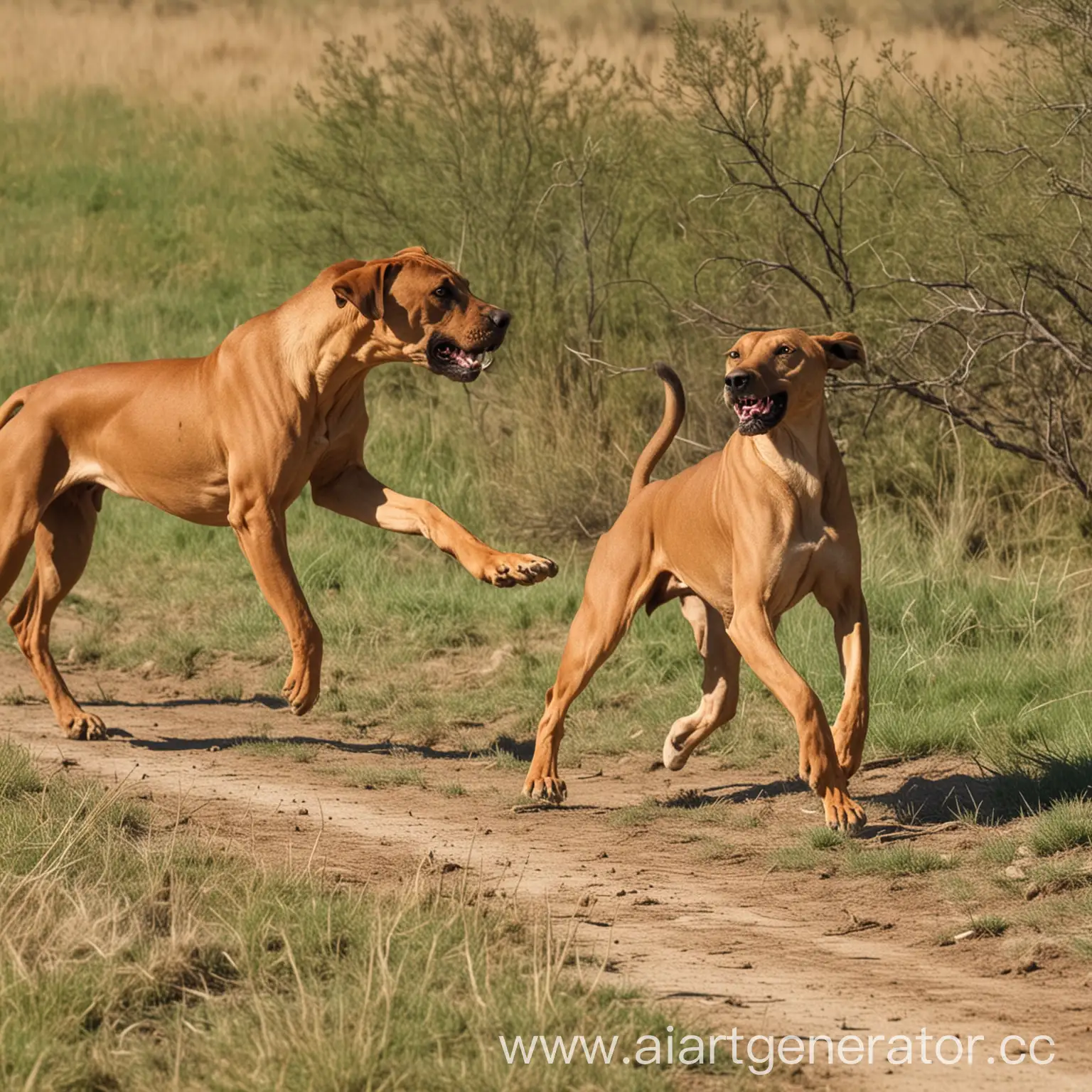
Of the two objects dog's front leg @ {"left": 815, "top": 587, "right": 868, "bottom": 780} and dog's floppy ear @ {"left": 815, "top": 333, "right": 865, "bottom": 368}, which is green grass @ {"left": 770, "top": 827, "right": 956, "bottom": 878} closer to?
dog's front leg @ {"left": 815, "top": 587, "right": 868, "bottom": 780}

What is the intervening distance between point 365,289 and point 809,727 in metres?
2.56

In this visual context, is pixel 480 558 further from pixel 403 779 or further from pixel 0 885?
pixel 0 885

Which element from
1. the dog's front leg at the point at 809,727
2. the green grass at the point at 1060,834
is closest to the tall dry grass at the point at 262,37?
the dog's front leg at the point at 809,727

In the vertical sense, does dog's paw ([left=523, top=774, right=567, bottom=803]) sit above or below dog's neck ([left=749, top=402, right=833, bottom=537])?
below

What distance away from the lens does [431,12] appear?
113ft

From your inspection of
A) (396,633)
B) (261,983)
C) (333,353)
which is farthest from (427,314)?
(261,983)

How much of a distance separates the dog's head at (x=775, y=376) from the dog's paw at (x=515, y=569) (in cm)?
87

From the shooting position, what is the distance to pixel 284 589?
696cm

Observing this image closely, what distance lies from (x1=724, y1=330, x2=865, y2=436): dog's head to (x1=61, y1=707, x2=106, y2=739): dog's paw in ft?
11.5

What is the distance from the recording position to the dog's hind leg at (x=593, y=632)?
260 inches

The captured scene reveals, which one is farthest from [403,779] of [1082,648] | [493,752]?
[1082,648]

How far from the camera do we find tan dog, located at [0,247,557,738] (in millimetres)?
6832

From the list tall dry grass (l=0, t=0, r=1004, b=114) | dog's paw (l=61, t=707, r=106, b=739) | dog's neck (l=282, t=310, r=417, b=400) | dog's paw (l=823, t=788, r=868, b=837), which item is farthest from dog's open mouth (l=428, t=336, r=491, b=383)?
tall dry grass (l=0, t=0, r=1004, b=114)

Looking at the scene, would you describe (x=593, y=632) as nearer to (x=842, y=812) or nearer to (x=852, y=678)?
(x=852, y=678)
